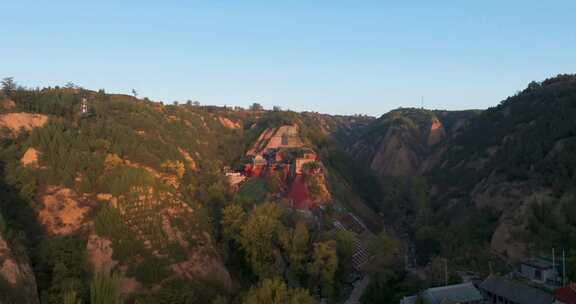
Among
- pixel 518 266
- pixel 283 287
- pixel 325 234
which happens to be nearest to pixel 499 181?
pixel 518 266

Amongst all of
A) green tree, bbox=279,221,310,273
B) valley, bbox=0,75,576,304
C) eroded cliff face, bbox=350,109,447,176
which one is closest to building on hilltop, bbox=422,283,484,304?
valley, bbox=0,75,576,304

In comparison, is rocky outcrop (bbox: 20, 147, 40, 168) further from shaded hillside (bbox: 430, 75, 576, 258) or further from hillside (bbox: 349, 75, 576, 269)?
shaded hillside (bbox: 430, 75, 576, 258)

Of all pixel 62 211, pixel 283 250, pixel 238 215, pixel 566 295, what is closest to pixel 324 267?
pixel 283 250

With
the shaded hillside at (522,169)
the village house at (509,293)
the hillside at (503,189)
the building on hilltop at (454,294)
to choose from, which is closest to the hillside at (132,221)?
the building on hilltop at (454,294)

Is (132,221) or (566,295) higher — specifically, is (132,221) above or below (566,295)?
above

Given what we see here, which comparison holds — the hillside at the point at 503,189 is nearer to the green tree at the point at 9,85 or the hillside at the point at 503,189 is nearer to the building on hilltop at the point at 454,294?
the building on hilltop at the point at 454,294

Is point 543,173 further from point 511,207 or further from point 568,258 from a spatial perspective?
point 568,258

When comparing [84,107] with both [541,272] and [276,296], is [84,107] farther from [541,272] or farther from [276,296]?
[541,272]
